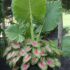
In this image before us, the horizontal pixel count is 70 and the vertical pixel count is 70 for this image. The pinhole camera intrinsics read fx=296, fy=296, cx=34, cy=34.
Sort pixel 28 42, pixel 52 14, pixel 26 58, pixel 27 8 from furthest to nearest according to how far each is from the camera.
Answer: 1. pixel 52 14
2. pixel 27 8
3. pixel 28 42
4. pixel 26 58

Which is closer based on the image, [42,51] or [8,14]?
[42,51]

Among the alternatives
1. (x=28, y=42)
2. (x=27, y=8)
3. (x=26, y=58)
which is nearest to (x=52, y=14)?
(x=27, y=8)

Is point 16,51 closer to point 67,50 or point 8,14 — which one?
point 67,50

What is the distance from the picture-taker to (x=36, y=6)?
20.5 feet

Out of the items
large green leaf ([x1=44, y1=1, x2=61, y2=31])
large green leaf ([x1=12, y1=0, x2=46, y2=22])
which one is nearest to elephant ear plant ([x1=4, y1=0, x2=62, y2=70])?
large green leaf ([x1=12, y1=0, x2=46, y2=22])

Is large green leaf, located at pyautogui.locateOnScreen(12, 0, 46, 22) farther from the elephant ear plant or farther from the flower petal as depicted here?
the flower petal

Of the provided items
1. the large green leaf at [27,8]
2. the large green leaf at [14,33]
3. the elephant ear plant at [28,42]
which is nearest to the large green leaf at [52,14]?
the elephant ear plant at [28,42]

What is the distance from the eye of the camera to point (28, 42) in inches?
239

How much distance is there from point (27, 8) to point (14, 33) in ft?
1.98

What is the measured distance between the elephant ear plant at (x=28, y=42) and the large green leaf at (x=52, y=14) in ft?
0.52

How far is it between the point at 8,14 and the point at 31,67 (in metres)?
3.53

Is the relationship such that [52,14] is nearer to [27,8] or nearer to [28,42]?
[27,8]

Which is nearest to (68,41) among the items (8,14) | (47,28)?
(8,14)

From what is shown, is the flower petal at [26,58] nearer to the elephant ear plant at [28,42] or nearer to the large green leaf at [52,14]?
the elephant ear plant at [28,42]
